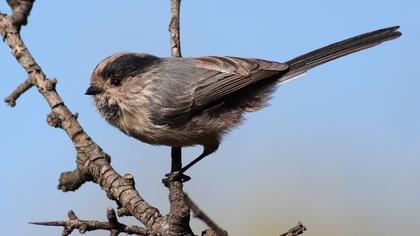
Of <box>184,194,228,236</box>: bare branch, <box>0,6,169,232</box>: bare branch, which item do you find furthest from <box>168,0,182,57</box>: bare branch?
<box>184,194,228,236</box>: bare branch

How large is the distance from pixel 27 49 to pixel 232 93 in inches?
64.7

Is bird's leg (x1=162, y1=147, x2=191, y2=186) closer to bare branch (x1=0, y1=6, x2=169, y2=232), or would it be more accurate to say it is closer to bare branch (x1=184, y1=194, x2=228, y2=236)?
bare branch (x1=0, y1=6, x2=169, y2=232)

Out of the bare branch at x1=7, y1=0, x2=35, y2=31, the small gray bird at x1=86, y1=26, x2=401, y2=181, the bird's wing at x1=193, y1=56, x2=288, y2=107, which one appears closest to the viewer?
the bare branch at x1=7, y1=0, x2=35, y2=31

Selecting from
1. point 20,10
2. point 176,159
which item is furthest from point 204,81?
point 20,10

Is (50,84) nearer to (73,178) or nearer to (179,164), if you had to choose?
(73,178)

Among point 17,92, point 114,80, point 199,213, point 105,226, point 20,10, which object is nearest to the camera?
point 199,213

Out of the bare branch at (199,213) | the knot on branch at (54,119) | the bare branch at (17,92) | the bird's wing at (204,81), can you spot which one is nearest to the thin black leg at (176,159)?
the bird's wing at (204,81)

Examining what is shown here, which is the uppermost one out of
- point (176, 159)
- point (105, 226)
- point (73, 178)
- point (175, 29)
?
point (175, 29)

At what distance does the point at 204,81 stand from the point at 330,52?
942 mm

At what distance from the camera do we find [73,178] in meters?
2.79

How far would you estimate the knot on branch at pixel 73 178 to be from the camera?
109 inches

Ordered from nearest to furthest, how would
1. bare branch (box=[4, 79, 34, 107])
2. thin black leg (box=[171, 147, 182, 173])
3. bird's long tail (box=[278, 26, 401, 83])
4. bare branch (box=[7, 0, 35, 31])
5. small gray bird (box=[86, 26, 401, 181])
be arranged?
bare branch (box=[7, 0, 35, 31]) < bare branch (box=[4, 79, 34, 107]) < thin black leg (box=[171, 147, 182, 173]) < small gray bird (box=[86, 26, 401, 181]) < bird's long tail (box=[278, 26, 401, 83])

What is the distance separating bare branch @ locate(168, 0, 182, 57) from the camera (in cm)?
405

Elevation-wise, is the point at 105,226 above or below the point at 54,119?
below
